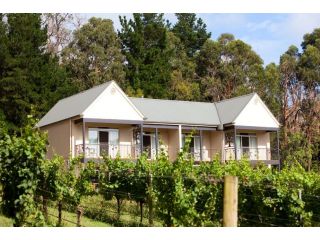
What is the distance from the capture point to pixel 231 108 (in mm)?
35250

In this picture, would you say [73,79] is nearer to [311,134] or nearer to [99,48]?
[99,48]

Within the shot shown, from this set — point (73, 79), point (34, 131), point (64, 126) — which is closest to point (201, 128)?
point (64, 126)

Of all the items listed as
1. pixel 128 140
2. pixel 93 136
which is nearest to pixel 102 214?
pixel 93 136

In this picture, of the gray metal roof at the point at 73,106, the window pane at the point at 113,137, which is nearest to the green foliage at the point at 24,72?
the gray metal roof at the point at 73,106

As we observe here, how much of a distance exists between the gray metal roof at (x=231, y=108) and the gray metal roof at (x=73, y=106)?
8279 mm

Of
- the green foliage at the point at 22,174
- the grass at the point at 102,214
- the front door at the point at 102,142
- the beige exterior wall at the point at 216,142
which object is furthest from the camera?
the beige exterior wall at the point at 216,142

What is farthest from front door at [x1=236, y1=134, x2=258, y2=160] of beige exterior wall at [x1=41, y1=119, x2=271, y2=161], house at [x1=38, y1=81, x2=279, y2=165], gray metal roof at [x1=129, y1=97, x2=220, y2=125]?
gray metal roof at [x1=129, y1=97, x2=220, y2=125]

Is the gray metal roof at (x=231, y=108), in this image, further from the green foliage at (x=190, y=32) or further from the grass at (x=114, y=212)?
the green foliage at (x=190, y=32)

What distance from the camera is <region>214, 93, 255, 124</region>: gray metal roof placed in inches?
1337

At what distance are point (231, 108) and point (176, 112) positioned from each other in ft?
12.3

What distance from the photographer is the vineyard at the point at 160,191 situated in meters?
11.0

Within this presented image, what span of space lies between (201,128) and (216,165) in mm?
18025

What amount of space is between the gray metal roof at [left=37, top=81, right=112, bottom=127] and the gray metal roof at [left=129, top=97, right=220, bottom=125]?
3.23m

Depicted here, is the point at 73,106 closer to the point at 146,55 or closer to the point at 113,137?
the point at 113,137
